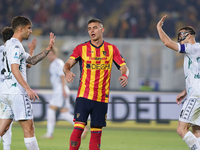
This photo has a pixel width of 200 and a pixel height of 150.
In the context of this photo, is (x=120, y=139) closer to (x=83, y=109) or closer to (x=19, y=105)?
(x=83, y=109)

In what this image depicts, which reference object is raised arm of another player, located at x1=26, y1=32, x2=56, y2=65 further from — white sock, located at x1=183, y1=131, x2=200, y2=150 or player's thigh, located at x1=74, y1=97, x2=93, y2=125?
white sock, located at x1=183, y1=131, x2=200, y2=150

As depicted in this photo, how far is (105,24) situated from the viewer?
15609 millimetres

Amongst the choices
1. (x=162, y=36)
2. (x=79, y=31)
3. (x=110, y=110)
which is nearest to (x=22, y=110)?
(x=162, y=36)

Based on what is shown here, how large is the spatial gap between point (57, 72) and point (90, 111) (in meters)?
3.94

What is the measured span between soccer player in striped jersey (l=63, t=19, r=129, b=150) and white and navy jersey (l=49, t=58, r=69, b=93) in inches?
143

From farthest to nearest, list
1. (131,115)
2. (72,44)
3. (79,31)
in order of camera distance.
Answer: (79,31)
(72,44)
(131,115)

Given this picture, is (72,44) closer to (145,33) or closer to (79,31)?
(79,31)

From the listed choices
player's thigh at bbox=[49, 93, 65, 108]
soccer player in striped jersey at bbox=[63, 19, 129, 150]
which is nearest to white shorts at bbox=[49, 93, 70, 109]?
player's thigh at bbox=[49, 93, 65, 108]

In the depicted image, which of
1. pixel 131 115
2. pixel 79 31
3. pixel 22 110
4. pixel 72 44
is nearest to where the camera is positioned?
pixel 22 110

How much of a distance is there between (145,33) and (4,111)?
10.9m

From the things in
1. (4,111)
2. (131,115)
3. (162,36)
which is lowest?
(131,115)

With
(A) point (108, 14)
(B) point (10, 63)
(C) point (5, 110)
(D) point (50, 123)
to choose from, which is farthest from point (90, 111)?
(A) point (108, 14)

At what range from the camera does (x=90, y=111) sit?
502cm

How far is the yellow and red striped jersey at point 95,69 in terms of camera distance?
5.02m
